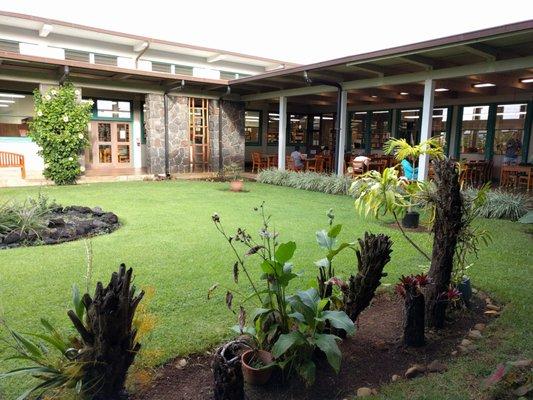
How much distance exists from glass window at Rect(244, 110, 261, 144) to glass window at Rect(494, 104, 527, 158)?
33.2ft

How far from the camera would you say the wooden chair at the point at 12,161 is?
37.5 feet

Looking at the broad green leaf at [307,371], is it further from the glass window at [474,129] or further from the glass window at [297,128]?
the glass window at [297,128]

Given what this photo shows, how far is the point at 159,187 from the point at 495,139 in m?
11.3

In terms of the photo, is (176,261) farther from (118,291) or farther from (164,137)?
(164,137)

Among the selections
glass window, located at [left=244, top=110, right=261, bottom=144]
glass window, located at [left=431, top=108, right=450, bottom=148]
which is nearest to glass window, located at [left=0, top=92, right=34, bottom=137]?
glass window, located at [left=244, top=110, right=261, bottom=144]

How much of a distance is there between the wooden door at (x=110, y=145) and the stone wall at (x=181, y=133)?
75.3 inches

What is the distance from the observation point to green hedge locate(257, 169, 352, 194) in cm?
1096

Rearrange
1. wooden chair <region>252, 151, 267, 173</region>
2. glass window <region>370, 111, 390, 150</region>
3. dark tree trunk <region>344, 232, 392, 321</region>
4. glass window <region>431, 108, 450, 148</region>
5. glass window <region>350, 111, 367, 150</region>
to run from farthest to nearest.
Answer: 1. glass window <region>350, 111, 367, 150</region>
2. glass window <region>370, 111, 390, 150</region>
3. wooden chair <region>252, 151, 267, 173</region>
4. glass window <region>431, 108, 450, 148</region>
5. dark tree trunk <region>344, 232, 392, 321</region>

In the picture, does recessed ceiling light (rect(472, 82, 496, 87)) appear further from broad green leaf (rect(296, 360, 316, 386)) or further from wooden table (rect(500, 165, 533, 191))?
broad green leaf (rect(296, 360, 316, 386))

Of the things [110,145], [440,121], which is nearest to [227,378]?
[110,145]

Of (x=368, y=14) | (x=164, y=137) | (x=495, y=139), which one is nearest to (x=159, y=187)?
(x=164, y=137)

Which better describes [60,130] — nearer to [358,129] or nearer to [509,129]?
[358,129]

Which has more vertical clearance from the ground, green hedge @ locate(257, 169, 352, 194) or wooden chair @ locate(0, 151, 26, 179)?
wooden chair @ locate(0, 151, 26, 179)

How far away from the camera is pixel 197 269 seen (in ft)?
14.5
